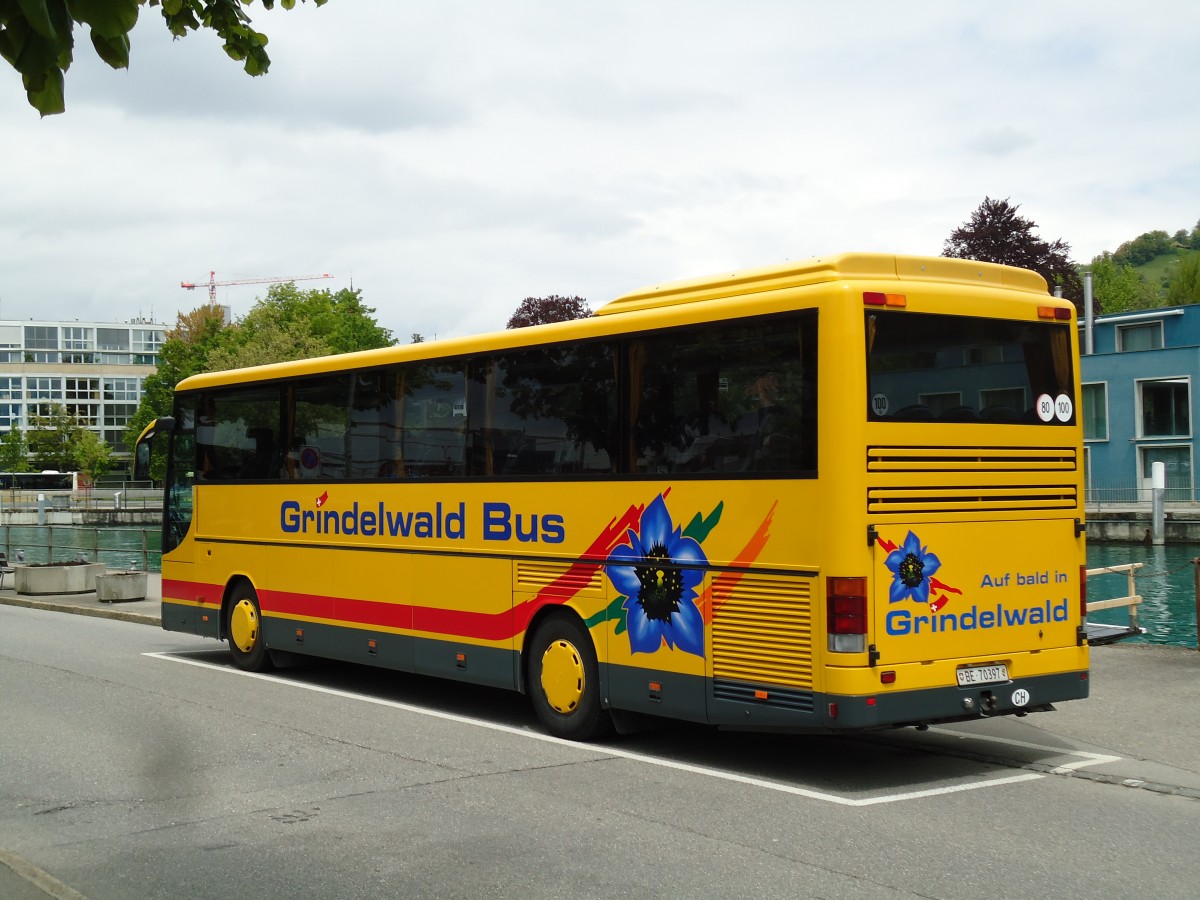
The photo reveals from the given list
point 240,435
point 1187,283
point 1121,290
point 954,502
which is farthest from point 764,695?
point 1121,290

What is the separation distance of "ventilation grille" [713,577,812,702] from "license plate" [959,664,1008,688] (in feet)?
3.71

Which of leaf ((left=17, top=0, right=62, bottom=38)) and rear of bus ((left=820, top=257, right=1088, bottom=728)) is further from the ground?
leaf ((left=17, top=0, right=62, bottom=38))

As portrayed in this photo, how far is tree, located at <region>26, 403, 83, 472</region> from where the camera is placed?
13038cm

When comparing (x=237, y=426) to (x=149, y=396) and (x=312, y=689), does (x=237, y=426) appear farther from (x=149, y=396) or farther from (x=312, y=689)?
(x=149, y=396)

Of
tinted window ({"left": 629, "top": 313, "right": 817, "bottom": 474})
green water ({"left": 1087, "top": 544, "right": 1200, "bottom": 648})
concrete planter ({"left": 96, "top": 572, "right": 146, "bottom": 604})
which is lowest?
green water ({"left": 1087, "top": 544, "right": 1200, "bottom": 648})

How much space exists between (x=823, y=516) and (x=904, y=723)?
147cm

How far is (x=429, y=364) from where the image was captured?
41.4 ft

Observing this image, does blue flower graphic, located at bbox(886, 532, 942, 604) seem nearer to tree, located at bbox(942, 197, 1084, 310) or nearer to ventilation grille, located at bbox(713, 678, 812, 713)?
ventilation grille, located at bbox(713, 678, 812, 713)

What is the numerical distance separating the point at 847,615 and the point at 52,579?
21.2 m

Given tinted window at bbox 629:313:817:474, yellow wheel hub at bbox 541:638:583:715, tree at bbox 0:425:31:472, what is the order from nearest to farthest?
tinted window at bbox 629:313:817:474, yellow wheel hub at bbox 541:638:583:715, tree at bbox 0:425:31:472

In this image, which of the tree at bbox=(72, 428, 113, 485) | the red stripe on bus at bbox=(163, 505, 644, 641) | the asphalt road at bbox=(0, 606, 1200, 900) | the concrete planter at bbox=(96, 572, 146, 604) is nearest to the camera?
the asphalt road at bbox=(0, 606, 1200, 900)

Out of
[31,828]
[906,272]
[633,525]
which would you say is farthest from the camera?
[633,525]

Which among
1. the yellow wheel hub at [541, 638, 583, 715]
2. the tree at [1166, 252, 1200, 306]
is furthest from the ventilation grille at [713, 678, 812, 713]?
the tree at [1166, 252, 1200, 306]

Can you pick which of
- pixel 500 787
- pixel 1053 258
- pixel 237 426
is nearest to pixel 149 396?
pixel 1053 258
